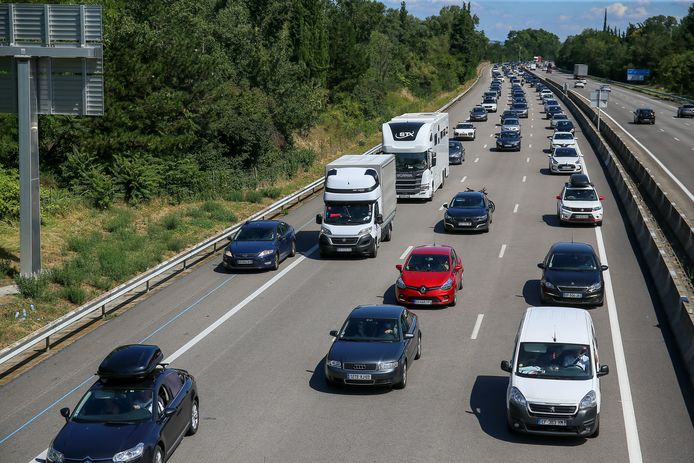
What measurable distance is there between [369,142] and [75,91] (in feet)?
130

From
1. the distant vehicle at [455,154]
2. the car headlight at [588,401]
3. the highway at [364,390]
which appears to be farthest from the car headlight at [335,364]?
the distant vehicle at [455,154]

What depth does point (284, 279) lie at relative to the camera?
27.8 metres

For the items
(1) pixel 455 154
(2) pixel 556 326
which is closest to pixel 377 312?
(2) pixel 556 326

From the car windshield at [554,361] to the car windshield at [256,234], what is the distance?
14.2 metres

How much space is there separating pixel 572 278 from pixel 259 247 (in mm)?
10021

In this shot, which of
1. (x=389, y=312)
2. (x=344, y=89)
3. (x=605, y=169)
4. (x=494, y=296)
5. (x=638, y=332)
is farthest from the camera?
(x=344, y=89)

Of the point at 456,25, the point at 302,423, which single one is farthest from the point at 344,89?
the point at 456,25

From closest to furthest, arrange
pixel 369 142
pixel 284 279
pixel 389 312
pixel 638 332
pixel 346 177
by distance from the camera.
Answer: pixel 389 312 → pixel 638 332 → pixel 284 279 → pixel 346 177 → pixel 369 142

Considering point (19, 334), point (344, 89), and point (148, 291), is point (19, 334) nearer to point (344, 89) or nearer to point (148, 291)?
point (148, 291)

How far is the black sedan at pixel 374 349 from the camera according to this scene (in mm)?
17328

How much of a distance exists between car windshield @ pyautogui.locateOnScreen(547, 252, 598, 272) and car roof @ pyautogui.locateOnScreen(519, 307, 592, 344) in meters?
6.67

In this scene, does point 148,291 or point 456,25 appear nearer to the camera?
point 148,291

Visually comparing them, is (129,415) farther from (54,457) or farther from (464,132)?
(464,132)

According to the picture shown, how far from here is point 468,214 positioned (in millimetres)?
33875
